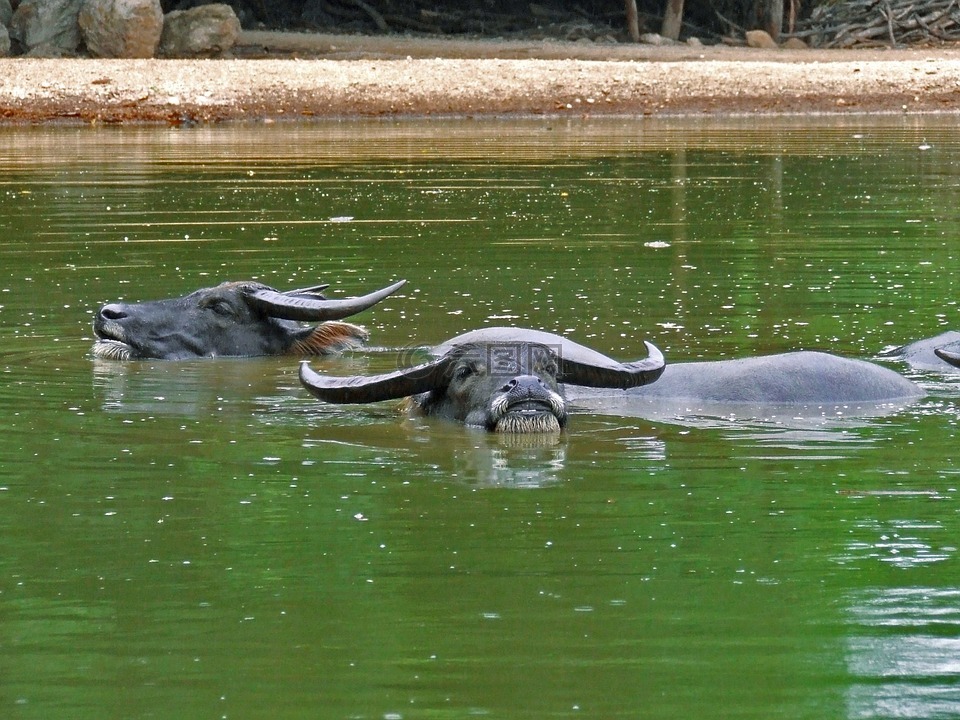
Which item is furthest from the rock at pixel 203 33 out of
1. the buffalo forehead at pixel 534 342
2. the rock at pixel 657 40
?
the buffalo forehead at pixel 534 342

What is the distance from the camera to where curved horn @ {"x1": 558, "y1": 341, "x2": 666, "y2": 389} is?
323 inches

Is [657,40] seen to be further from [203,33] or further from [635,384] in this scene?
[635,384]

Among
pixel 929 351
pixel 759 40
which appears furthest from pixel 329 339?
pixel 759 40

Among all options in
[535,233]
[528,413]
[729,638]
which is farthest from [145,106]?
[729,638]

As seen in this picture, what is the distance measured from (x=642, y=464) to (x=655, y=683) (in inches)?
105

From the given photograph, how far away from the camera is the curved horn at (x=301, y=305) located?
33.2 ft

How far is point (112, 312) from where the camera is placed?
10141 mm

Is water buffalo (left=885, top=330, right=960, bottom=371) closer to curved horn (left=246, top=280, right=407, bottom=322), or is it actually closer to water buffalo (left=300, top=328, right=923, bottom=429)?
water buffalo (left=300, top=328, right=923, bottom=429)

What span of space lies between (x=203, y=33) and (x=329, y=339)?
22.8m

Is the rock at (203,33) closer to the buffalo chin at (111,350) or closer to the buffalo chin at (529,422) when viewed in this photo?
the buffalo chin at (111,350)

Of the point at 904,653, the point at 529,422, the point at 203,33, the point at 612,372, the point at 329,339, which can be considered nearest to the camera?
the point at 904,653

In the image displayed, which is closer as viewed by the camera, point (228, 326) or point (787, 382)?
point (787, 382)

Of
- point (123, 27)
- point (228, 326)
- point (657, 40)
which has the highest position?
point (123, 27)

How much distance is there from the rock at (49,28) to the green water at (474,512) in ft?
59.2
